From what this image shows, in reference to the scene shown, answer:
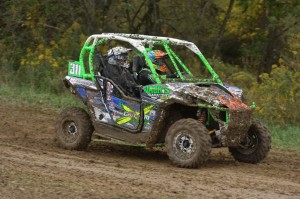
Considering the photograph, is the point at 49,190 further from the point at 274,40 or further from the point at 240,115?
the point at 274,40

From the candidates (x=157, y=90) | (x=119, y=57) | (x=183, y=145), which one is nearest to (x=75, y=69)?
(x=119, y=57)

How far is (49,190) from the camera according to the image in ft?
23.9

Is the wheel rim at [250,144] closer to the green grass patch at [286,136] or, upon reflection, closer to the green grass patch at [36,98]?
the green grass patch at [286,136]

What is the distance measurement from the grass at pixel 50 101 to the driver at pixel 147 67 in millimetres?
3393

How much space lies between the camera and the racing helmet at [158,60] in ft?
34.4

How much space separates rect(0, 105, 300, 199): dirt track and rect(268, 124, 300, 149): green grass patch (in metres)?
0.73

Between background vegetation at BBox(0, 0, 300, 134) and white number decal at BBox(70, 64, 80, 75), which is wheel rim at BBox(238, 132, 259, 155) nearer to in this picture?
white number decal at BBox(70, 64, 80, 75)

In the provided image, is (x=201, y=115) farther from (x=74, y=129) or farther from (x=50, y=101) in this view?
(x=50, y=101)

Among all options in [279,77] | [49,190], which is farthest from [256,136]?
[279,77]

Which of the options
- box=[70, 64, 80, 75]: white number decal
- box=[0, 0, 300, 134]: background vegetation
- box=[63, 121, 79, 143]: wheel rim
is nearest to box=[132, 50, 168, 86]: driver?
box=[70, 64, 80, 75]: white number decal

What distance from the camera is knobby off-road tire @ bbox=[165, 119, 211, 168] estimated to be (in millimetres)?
9125

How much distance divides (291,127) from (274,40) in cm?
796

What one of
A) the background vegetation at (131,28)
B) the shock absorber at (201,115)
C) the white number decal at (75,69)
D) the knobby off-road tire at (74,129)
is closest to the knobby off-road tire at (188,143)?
the shock absorber at (201,115)

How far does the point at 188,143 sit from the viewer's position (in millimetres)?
9359
